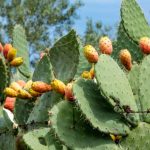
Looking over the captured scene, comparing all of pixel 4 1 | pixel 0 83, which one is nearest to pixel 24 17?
pixel 4 1

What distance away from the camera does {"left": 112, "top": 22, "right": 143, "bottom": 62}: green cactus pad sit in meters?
2.83

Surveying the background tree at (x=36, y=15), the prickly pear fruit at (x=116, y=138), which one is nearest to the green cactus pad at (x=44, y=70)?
the prickly pear fruit at (x=116, y=138)

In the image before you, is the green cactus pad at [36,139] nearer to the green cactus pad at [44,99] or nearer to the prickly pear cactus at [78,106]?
the prickly pear cactus at [78,106]

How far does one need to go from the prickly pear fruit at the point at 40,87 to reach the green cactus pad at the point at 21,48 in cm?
79

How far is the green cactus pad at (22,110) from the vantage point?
2691mm

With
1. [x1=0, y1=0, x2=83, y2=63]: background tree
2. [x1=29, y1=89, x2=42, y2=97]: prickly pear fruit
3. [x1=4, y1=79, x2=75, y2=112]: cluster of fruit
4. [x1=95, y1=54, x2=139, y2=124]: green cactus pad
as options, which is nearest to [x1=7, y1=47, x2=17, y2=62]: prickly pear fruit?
[x1=4, y1=79, x2=75, y2=112]: cluster of fruit

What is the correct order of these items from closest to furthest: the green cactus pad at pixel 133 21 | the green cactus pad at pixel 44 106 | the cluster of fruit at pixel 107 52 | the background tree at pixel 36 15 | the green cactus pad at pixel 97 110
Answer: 1. the green cactus pad at pixel 97 110
2. the cluster of fruit at pixel 107 52
3. the green cactus pad at pixel 44 106
4. the green cactus pad at pixel 133 21
5. the background tree at pixel 36 15

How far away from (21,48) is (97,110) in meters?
1.20

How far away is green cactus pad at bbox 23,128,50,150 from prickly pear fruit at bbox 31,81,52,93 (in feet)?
0.57

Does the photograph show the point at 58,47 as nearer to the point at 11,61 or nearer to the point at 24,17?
the point at 11,61

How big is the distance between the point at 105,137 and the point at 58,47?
0.57 m

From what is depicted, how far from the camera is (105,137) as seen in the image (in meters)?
2.22

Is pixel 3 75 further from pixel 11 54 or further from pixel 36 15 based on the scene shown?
pixel 36 15

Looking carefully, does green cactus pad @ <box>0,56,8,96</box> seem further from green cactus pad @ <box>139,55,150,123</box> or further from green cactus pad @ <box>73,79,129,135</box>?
green cactus pad @ <box>139,55,150,123</box>
